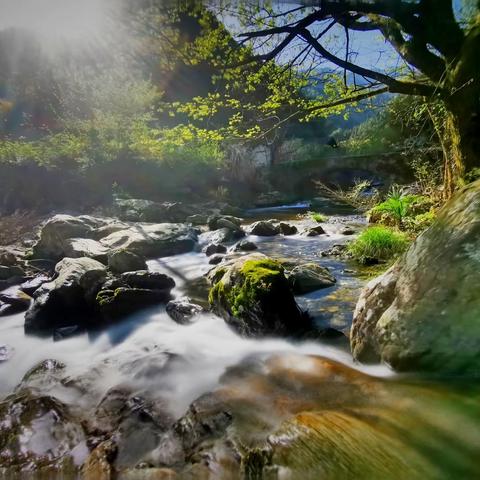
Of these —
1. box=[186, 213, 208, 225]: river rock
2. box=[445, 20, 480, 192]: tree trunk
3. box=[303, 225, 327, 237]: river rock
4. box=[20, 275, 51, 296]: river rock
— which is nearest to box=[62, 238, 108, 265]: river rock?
box=[20, 275, 51, 296]: river rock

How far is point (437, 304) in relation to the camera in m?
3.16

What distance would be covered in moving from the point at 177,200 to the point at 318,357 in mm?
19503

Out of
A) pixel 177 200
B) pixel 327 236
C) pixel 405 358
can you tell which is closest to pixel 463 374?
pixel 405 358

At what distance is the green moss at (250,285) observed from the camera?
5.07 metres

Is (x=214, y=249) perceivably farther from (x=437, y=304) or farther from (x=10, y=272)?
(x=437, y=304)

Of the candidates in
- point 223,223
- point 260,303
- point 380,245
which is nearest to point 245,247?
point 223,223

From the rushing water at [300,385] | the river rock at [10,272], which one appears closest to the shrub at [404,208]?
the rushing water at [300,385]

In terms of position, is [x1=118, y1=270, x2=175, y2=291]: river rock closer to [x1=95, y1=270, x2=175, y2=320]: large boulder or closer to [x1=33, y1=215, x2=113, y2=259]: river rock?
[x1=95, y1=270, x2=175, y2=320]: large boulder

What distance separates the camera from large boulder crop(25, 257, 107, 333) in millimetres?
6121

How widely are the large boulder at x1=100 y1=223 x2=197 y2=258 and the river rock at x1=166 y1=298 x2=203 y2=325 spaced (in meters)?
4.23

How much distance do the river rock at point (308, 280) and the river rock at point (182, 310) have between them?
184 centimetres

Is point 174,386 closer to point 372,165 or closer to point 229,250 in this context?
point 229,250

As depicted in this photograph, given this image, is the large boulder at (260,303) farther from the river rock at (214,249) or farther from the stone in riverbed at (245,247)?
the river rock at (214,249)

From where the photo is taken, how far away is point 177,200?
22.7m
